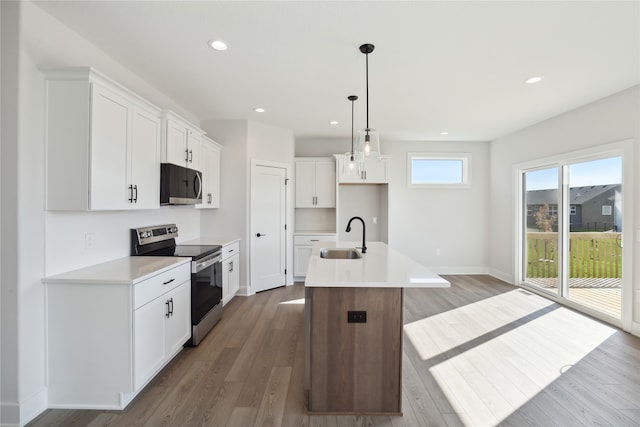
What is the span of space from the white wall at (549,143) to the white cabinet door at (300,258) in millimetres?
3576

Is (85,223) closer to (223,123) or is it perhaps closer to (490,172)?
(223,123)

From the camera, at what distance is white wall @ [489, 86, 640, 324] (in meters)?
3.13

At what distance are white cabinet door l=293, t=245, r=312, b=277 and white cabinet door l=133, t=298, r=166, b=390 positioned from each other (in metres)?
2.98

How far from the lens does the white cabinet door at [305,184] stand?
5.29 meters

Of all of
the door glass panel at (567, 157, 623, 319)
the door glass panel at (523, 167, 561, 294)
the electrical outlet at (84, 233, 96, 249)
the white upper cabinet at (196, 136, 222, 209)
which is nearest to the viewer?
the electrical outlet at (84, 233, 96, 249)

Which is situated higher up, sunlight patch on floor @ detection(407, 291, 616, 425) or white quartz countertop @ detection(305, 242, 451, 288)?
white quartz countertop @ detection(305, 242, 451, 288)

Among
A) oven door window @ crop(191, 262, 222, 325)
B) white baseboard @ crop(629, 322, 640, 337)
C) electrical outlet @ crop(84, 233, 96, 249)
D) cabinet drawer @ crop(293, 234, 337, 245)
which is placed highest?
electrical outlet @ crop(84, 233, 96, 249)

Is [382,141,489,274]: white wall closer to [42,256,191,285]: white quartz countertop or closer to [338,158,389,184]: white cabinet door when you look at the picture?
[338,158,389,184]: white cabinet door

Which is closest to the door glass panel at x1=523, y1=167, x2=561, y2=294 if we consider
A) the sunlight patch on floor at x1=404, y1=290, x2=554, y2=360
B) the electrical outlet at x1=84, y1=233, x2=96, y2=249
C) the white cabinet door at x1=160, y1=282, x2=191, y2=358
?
the sunlight patch on floor at x1=404, y1=290, x2=554, y2=360

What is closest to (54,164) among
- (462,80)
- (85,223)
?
(85,223)

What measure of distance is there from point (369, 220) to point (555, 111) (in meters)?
3.27

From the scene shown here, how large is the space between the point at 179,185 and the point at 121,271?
116cm

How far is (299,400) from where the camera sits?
6.69 ft

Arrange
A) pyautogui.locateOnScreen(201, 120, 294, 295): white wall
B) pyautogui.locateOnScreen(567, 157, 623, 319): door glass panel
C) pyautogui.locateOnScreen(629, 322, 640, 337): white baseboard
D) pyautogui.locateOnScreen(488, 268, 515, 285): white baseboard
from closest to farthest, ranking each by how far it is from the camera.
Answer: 1. pyautogui.locateOnScreen(629, 322, 640, 337): white baseboard
2. pyautogui.locateOnScreen(567, 157, 623, 319): door glass panel
3. pyautogui.locateOnScreen(201, 120, 294, 295): white wall
4. pyautogui.locateOnScreen(488, 268, 515, 285): white baseboard
